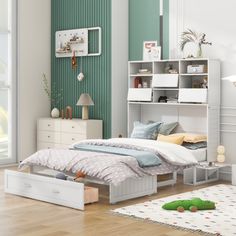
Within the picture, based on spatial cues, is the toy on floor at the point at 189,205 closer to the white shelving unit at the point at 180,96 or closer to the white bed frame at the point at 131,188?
the white bed frame at the point at 131,188

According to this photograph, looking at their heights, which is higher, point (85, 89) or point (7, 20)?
point (7, 20)

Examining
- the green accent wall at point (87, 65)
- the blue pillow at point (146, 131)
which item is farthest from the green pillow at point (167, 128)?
the green accent wall at point (87, 65)

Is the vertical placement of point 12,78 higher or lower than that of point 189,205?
higher

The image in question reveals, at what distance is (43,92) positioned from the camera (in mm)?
8461

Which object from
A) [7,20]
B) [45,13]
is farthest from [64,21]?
[7,20]

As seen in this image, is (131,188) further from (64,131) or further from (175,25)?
(175,25)

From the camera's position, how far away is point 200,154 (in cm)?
670

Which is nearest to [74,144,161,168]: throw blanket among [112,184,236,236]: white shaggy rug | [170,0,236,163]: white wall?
[112,184,236,236]: white shaggy rug

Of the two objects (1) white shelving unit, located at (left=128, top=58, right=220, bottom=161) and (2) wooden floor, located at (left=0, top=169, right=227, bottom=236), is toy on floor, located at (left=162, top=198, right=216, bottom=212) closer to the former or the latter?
(2) wooden floor, located at (left=0, top=169, right=227, bottom=236)

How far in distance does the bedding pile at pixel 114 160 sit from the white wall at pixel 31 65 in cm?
190

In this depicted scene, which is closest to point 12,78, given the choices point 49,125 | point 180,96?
point 49,125

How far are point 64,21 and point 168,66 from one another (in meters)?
1.98

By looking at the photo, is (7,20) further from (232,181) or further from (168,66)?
(232,181)

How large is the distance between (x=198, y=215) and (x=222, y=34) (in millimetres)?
2839
